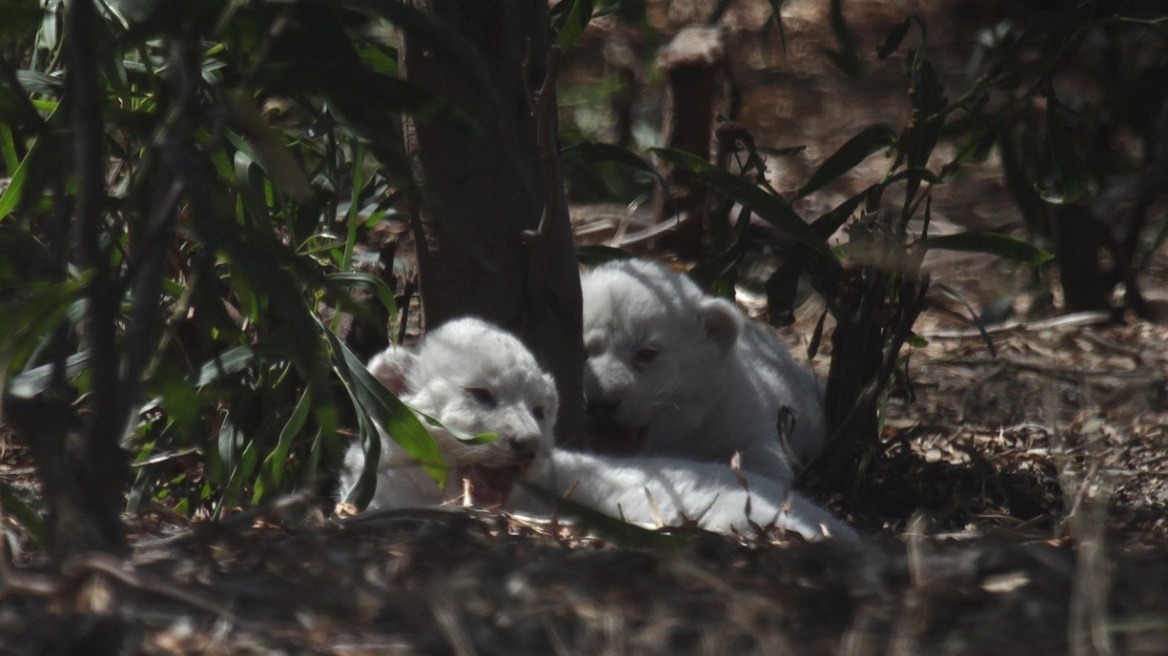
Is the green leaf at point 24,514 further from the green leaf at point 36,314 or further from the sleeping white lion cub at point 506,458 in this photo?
the sleeping white lion cub at point 506,458

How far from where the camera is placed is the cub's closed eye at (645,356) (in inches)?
174

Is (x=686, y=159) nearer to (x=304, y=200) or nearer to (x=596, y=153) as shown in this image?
(x=596, y=153)

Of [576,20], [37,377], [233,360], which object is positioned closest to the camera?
[37,377]

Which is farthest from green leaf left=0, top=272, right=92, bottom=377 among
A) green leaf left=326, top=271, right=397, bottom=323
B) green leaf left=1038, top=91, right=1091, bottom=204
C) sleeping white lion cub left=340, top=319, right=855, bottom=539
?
green leaf left=1038, top=91, right=1091, bottom=204

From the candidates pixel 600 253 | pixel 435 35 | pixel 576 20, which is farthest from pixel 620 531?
pixel 600 253

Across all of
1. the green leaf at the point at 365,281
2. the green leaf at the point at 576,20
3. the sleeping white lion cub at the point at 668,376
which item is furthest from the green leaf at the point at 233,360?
the sleeping white lion cub at the point at 668,376

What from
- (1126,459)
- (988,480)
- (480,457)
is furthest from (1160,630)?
(1126,459)

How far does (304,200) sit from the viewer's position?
2.81 m

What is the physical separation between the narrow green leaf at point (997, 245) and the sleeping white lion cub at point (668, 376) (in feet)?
2.36

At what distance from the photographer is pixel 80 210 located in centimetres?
185

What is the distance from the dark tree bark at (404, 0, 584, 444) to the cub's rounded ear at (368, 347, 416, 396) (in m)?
0.23

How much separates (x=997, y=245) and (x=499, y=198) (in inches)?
58.0

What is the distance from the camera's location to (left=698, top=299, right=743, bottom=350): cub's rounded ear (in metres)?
4.51

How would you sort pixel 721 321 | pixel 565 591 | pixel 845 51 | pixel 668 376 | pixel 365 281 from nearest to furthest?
pixel 565 591, pixel 365 281, pixel 845 51, pixel 668 376, pixel 721 321
